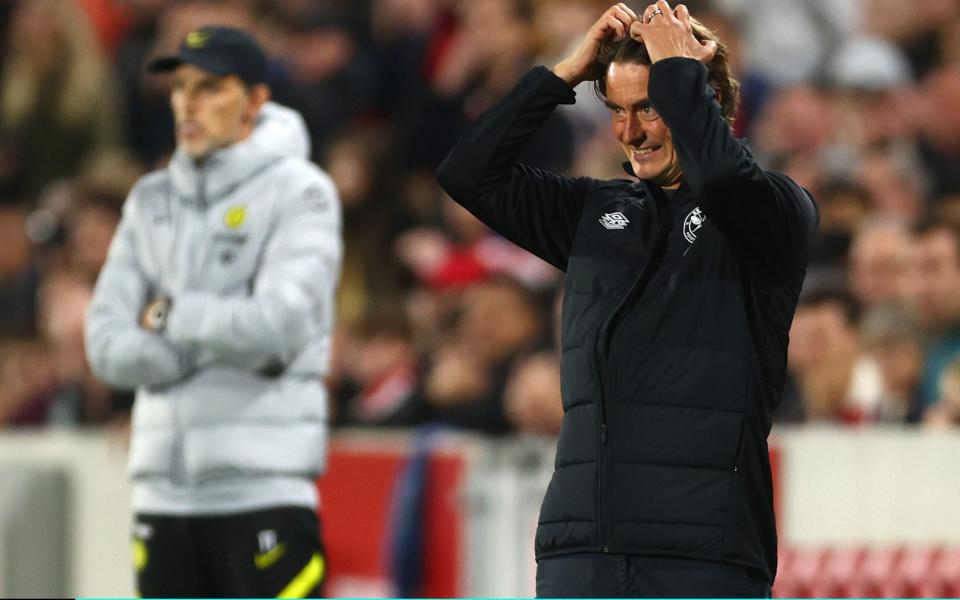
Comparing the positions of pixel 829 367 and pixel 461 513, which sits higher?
pixel 829 367

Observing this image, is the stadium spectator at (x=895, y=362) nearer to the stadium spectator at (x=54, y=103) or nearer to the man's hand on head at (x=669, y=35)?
the man's hand on head at (x=669, y=35)

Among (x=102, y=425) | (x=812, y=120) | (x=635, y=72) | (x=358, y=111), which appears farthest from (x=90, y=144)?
(x=635, y=72)

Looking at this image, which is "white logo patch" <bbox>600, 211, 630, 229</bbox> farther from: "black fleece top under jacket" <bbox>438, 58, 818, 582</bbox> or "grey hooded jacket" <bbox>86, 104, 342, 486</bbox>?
"grey hooded jacket" <bbox>86, 104, 342, 486</bbox>

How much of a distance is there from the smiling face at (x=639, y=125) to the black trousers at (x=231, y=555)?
2114mm

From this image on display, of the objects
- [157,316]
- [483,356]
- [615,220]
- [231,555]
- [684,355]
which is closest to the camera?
[684,355]

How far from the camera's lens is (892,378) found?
8.07m

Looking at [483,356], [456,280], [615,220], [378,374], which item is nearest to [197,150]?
[615,220]

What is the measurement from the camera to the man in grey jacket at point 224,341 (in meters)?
6.09

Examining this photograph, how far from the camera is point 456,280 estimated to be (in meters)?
10.7

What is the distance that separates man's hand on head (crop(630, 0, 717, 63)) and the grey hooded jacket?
1950mm

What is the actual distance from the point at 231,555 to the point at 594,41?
2.27m

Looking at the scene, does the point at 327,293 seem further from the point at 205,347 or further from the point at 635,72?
the point at 635,72

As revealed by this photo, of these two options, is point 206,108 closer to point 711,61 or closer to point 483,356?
point 711,61

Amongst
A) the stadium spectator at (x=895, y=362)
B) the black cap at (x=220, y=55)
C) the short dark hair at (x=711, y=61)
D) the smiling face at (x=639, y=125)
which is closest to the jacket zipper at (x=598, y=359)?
the smiling face at (x=639, y=125)
